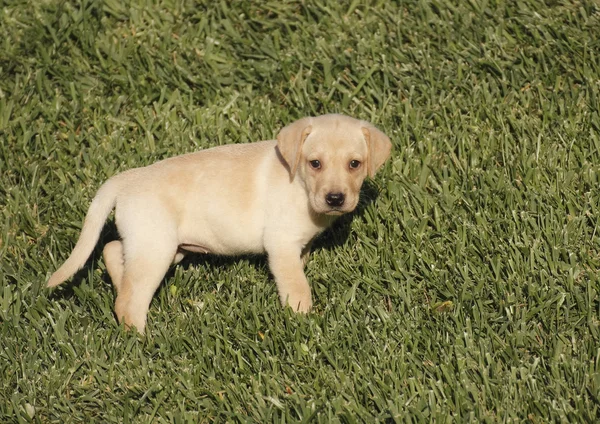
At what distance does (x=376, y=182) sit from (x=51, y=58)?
3.22 meters

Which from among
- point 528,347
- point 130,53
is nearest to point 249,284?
point 528,347

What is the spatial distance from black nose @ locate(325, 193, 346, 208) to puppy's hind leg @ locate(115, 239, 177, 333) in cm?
105

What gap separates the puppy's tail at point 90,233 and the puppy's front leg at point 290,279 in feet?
3.48

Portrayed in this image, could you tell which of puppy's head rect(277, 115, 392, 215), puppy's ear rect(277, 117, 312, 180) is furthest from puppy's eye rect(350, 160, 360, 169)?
puppy's ear rect(277, 117, 312, 180)

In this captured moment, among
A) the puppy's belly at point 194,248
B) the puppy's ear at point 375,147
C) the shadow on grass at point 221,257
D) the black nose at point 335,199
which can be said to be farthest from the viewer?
the shadow on grass at point 221,257

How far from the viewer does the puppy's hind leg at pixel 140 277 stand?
18.9 feet

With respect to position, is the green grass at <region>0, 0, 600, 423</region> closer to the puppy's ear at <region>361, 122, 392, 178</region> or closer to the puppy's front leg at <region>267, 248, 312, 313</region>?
the puppy's front leg at <region>267, 248, 312, 313</region>

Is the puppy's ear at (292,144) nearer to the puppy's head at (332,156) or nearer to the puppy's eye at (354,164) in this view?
the puppy's head at (332,156)

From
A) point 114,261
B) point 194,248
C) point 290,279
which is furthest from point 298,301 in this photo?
point 114,261

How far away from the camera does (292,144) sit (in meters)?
5.79

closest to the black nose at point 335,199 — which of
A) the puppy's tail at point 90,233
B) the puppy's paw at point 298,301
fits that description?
the puppy's paw at point 298,301

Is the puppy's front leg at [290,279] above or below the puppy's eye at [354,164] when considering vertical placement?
below

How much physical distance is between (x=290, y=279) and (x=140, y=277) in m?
0.91

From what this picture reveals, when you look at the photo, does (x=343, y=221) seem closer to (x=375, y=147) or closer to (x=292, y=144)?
(x=375, y=147)
